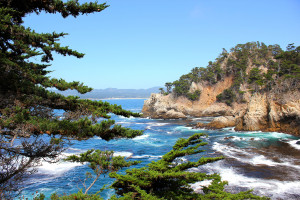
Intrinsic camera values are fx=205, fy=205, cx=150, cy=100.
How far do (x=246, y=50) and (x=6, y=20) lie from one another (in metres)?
80.1

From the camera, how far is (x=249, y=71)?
68312 mm

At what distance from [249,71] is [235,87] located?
827 cm

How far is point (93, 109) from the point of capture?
6.62m

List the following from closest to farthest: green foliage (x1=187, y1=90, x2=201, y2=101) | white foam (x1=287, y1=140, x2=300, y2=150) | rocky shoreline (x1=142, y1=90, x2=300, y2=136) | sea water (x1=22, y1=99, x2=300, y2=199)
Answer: sea water (x1=22, y1=99, x2=300, y2=199) → white foam (x1=287, y1=140, x2=300, y2=150) → rocky shoreline (x1=142, y1=90, x2=300, y2=136) → green foliage (x1=187, y1=90, x2=201, y2=101)

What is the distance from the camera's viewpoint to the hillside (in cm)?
4441

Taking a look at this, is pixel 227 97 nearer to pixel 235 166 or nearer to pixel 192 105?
pixel 192 105

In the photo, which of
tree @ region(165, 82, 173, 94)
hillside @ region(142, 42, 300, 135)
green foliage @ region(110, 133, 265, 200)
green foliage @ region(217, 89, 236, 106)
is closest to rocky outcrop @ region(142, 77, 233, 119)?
hillside @ region(142, 42, 300, 135)

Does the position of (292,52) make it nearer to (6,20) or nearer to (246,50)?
(246,50)

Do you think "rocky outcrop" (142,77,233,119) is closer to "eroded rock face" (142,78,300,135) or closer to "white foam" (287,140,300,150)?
"eroded rock face" (142,78,300,135)

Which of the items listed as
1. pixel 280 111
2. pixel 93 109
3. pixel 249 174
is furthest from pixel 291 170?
pixel 93 109

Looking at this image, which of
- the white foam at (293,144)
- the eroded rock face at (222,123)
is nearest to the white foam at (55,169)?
the white foam at (293,144)

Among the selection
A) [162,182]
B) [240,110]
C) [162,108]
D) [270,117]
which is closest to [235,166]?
[162,182]

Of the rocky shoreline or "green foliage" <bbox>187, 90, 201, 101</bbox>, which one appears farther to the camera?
"green foliage" <bbox>187, 90, 201, 101</bbox>

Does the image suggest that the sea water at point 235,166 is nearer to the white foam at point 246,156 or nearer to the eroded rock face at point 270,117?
the white foam at point 246,156
